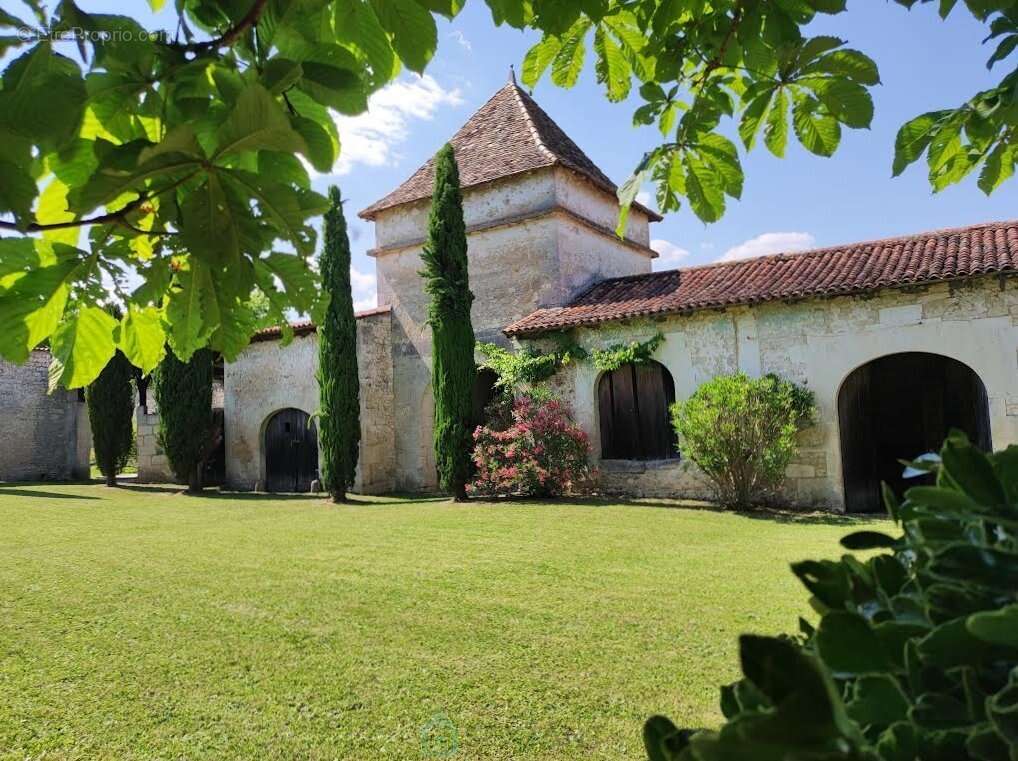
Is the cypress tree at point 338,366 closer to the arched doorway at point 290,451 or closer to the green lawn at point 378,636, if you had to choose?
the arched doorway at point 290,451

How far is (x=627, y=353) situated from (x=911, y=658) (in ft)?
39.8

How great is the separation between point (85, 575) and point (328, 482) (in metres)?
7.59

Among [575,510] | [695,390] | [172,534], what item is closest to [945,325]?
[695,390]

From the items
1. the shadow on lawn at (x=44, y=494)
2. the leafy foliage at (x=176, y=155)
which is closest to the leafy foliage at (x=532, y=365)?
the shadow on lawn at (x=44, y=494)

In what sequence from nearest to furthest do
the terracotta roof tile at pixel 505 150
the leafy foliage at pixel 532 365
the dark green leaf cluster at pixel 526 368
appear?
the leafy foliage at pixel 532 365
the dark green leaf cluster at pixel 526 368
the terracotta roof tile at pixel 505 150

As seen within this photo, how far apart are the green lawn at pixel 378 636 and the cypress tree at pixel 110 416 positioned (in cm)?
1022

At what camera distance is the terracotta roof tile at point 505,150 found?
610 inches

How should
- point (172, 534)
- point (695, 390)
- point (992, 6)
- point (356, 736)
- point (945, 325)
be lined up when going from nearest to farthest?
point (992, 6), point (356, 736), point (172, 534), point (945, 325), point (695, 390)

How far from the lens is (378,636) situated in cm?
460

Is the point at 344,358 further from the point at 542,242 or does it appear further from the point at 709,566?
the point at 709,566

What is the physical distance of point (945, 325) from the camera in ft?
33.6

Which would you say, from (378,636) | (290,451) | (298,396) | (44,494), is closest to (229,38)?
(378,636)

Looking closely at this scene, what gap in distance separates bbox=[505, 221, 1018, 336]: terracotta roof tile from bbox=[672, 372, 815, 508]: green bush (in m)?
1.59

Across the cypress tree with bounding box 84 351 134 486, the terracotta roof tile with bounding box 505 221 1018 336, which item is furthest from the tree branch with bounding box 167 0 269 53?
the cypress tree with bounding box 84 351 134 486
